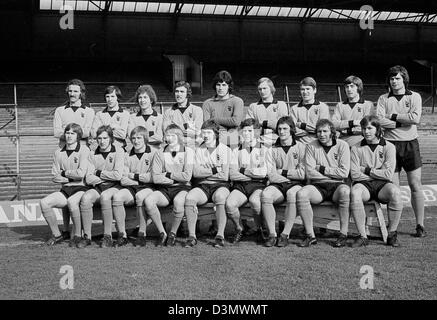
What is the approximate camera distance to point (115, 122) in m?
6.64

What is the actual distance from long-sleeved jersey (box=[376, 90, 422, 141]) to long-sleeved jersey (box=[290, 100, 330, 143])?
0.64 meters

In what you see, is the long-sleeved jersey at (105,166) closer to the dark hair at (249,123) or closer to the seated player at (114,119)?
the seated player at (114,119)

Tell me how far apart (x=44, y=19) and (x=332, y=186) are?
2097 cm

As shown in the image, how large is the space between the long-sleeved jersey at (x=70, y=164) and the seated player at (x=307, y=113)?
8.17 ft

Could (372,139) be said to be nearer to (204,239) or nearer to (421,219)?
(421,219)

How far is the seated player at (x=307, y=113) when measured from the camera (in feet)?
20.6

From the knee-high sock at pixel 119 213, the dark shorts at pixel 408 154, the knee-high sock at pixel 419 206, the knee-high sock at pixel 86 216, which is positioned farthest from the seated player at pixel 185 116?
the knee-high sock at pixel 419 206

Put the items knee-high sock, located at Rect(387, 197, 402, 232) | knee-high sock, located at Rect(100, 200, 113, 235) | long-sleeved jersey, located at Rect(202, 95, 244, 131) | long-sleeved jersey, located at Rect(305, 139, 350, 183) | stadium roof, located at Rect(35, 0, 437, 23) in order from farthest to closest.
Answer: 1. stadium roof, located at Rect(35, 0, 437, 23)
2. long-sleeved jersey, located at Rect(202, 95, 244, 131)
3. knee-high sock, located at Rect(100, 200, 113, 235)
4. long-sleeved jersey, located at Rect(305, 139, 350, 183)
5. knee-high sock, located at Rect(387, 197, 402, 232)

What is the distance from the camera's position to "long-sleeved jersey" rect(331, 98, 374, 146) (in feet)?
20.5

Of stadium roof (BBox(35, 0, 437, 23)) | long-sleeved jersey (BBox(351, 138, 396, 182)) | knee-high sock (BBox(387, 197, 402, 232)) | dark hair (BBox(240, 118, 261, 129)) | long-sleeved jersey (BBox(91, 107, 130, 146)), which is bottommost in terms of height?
knee-high sock (BBox(387, 197, 402, 232))

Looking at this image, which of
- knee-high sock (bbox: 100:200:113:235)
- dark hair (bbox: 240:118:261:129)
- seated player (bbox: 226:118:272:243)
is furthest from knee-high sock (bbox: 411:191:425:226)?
knee-high sock (bbox: 100:200:113:235)

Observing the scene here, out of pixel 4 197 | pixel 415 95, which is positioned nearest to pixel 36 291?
pixel 415 95

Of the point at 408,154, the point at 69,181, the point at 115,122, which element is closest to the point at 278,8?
the point at 115,122

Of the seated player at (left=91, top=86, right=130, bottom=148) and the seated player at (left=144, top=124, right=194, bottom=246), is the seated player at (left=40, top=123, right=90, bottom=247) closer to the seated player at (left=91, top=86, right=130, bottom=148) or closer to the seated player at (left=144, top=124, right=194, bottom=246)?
the seated player at (left=91, top=86, right=130, bottom=148)
